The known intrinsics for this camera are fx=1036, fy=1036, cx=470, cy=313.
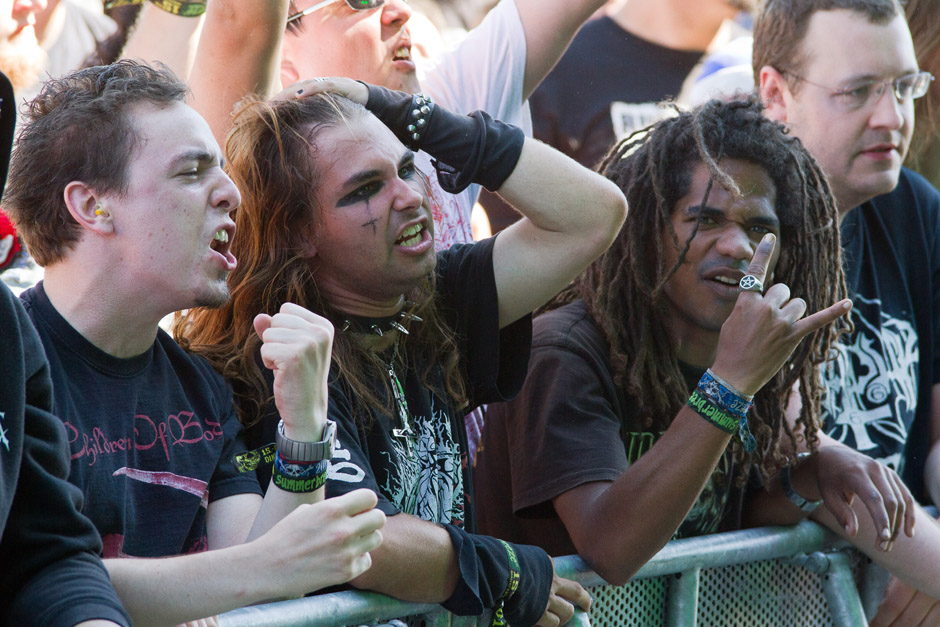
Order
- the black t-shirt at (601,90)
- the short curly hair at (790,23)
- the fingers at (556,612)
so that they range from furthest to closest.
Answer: the black t-shirt at (601,90) < the short curly hair at (790,23) < the fingers at (556,612)

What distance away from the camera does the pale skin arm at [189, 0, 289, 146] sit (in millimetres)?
2527

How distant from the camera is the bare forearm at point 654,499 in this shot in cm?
226

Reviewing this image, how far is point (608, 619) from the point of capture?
2.38 meters

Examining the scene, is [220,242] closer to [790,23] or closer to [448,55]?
[448,55]

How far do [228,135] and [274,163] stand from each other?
0.62 feet

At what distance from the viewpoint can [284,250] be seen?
2.31m

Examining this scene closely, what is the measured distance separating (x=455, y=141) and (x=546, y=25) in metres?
1.08

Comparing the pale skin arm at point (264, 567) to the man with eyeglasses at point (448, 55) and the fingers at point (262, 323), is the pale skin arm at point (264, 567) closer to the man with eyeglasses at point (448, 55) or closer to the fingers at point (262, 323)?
the fingers at point (262, 323)

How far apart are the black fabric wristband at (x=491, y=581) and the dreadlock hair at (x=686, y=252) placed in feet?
2.23

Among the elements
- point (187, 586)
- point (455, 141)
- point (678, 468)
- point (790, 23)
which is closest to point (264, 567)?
point (187, 586)

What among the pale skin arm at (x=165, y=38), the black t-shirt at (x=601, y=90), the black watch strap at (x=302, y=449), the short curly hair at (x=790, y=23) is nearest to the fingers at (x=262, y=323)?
the black watch strap at (x=302, y=449)

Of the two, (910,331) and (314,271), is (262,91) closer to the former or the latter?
(314,271)

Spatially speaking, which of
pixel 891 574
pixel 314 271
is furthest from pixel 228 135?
pixel 891 574

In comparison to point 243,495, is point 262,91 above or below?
above
